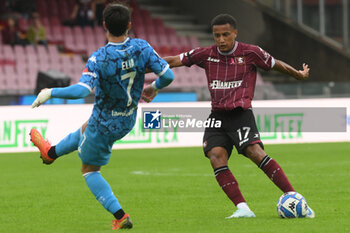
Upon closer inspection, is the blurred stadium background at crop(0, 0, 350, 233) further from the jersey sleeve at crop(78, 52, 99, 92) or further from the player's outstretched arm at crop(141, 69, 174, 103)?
the jersey sleeve at crop(78, 52, 99, 92)

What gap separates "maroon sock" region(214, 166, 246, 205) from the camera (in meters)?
7.81

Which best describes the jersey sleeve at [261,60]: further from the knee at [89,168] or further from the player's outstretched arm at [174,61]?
the knee at [89,168]

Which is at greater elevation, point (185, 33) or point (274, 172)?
point (274, 172)

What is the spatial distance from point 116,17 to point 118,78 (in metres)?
0.52

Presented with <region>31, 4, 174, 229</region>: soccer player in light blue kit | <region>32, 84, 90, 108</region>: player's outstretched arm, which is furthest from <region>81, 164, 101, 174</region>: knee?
<region>32, 84, 90, 108</region>: player's outstretched arm

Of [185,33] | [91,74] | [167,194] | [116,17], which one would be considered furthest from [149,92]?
[185,33]

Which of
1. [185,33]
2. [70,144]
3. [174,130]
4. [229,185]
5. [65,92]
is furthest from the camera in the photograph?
[185,33]

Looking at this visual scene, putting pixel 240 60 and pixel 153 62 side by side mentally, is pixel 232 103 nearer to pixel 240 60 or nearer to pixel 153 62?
pixel 240 60

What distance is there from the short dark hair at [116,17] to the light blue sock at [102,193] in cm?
128

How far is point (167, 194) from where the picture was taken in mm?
10062

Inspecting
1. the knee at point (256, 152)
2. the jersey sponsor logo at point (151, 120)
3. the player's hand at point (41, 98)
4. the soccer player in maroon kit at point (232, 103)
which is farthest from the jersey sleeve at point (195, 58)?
the jersey sponsor logo at point (151, 120)

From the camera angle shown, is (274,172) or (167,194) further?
(167,194)

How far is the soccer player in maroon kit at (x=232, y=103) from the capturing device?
7781mm

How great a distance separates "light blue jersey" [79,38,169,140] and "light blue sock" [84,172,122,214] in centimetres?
40
